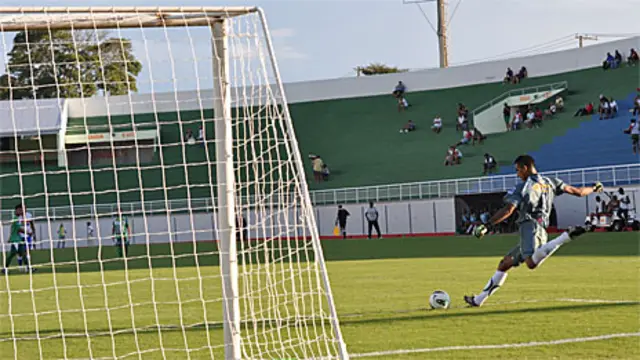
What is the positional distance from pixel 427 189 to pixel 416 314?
1129 inches

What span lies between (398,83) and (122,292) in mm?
34625

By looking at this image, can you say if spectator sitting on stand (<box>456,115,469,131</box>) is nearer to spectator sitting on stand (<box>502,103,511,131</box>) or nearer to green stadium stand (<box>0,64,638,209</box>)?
green stadium stand (<box>0,64,638,209</box>)

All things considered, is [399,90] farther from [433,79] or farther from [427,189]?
[427,189]

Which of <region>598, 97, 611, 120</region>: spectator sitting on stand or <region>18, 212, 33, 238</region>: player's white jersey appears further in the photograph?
<region>598, 97, 611, 120</region>: spectator sitting on stand

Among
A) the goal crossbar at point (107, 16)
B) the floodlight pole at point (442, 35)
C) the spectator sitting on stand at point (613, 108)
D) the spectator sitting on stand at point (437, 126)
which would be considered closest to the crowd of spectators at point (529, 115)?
the spectator sitting on stand at point (613, 108)

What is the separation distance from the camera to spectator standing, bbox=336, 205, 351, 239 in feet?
119

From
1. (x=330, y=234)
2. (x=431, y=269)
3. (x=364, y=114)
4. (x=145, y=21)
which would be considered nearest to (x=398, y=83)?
(x=364, y=114)

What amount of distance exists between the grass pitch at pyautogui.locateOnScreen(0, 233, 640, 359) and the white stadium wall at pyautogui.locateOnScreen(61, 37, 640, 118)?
2583 centimetres

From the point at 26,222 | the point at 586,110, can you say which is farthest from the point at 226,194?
the point at 586,110

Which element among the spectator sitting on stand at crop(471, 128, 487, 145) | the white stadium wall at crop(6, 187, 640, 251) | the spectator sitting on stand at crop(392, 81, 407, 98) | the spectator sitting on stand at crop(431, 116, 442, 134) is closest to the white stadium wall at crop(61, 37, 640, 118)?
the spectator sitting on stand at crop(392, 81, 407, 98)

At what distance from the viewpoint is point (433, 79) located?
48.2 meters

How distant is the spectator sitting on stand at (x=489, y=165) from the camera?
126 feet

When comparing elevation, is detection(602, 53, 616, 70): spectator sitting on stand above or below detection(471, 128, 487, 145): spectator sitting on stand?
above

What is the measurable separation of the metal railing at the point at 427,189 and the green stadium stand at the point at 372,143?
2.94ft
